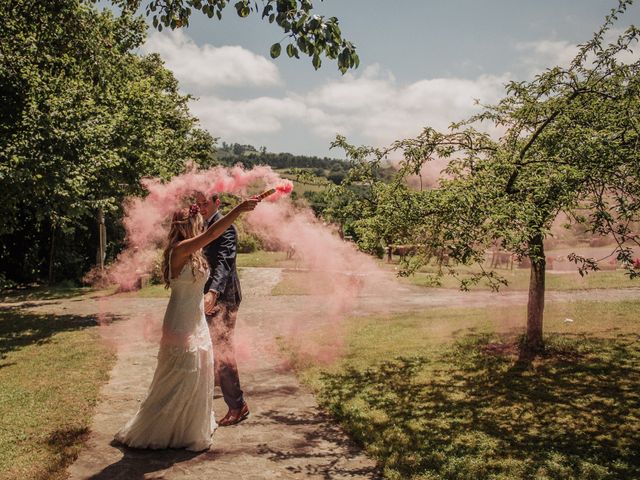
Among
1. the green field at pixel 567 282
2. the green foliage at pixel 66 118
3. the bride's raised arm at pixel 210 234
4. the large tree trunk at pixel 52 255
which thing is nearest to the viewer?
the bride's raised arm at pixel 210 234

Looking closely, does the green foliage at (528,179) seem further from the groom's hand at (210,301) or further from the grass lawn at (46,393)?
the grass lawn at (46,393)

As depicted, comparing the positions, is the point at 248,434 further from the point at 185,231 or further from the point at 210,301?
the point at 185,231

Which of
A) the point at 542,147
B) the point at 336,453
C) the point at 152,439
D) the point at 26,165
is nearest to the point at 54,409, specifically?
→ the point at 152,439

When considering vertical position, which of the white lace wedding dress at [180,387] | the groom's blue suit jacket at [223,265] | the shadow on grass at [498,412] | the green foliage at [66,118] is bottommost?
the shadow on grass at [498,412]

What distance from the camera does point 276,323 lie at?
14.0 m

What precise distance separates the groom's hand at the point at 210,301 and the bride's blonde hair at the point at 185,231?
825 millimetres

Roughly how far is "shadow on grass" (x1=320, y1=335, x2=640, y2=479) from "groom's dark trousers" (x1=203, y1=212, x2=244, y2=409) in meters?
1.54

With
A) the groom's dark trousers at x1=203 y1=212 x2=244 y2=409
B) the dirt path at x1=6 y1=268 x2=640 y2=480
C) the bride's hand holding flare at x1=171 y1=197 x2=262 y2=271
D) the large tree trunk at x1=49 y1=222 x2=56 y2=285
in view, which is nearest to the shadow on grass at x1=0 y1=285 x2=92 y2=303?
the large tree trunk at x1=49 y1=222 x2=56 y2=285

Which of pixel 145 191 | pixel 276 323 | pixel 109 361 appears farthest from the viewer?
pixel 145 191

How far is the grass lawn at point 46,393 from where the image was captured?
531cm

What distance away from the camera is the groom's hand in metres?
6.10

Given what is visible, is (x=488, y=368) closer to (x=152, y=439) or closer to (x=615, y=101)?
(x=615, y=101)

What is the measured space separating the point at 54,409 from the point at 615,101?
9.46 m

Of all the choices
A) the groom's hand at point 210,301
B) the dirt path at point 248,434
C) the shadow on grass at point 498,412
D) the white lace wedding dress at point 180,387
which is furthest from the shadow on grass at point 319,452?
the groom's hand at point 210,301
